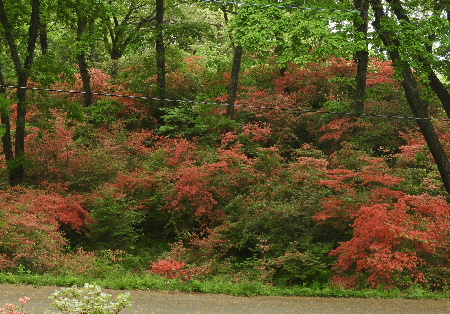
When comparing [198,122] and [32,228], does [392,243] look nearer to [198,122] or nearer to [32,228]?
[32,228]

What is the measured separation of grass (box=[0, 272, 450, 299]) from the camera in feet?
28.4

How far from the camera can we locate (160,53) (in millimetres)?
18141

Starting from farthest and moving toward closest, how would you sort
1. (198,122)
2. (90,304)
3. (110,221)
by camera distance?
(198,122), (110,221), (90,304)

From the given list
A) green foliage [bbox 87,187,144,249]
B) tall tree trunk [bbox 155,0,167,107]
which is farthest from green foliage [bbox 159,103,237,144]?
green foliage [bbox 87,187,144,249]

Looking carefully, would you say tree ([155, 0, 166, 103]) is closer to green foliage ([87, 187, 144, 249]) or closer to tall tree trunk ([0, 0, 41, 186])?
tall tree trunk ([0, 0, 41, 186])

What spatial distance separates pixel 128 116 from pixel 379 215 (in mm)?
11694

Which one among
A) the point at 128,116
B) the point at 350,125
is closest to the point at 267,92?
the point at 350,125

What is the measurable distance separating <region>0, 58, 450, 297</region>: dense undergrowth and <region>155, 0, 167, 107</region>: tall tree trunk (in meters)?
1.04

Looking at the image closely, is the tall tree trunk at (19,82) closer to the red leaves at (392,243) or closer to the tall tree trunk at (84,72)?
the tall tree trunk at (84,72)

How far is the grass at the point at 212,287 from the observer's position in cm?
866

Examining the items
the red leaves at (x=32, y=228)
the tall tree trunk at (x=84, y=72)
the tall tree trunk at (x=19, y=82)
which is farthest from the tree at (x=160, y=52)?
the red leaves at (x=32, y=228)

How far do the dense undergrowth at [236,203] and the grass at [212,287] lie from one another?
0.03 metres

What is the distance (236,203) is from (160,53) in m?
8.06

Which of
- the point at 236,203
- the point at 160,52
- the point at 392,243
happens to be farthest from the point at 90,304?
the point at 160,52
